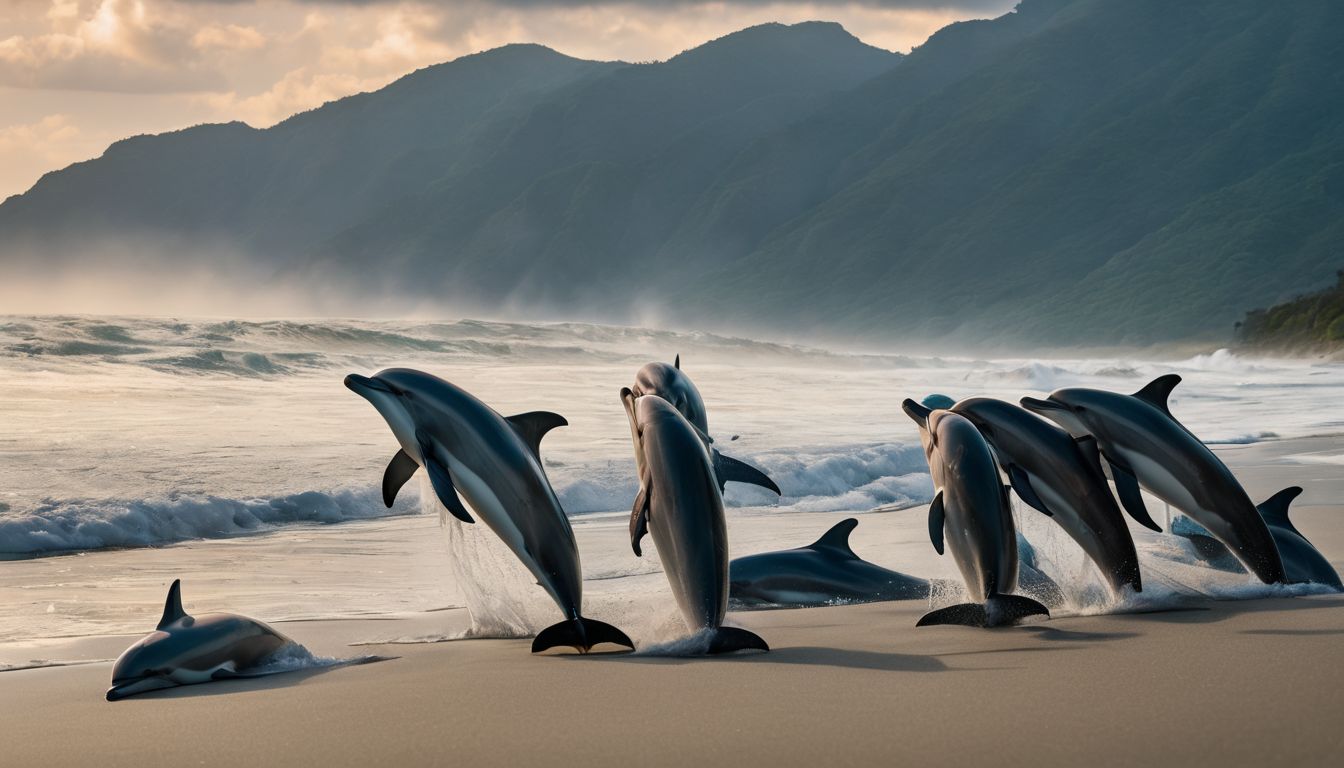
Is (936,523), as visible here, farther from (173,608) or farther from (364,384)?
(173,608)

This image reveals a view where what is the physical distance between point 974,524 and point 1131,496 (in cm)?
72

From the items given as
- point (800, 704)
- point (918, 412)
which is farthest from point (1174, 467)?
point (800, 704)

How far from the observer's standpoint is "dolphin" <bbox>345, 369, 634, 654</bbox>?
6.08m

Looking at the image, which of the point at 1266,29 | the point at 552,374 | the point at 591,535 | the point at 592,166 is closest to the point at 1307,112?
the point at 1266,29

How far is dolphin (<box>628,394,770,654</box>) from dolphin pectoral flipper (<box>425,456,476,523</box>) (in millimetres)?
779

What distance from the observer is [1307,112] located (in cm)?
14012

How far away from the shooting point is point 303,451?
1647 cm

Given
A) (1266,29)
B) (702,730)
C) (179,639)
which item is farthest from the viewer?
(1266,29)

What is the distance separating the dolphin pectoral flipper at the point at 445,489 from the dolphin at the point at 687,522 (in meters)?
0.78

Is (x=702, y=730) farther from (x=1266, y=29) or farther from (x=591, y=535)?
(x=1266, y=29)

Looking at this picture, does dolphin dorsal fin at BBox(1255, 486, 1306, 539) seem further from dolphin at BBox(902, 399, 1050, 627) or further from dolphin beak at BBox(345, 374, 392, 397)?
dolphin beak at BBox(345, 374, 392, 397)

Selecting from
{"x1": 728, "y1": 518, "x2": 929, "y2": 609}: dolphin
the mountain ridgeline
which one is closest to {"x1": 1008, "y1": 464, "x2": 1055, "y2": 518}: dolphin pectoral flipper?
{"x1": 728, "y1": 518, "x2": 929, "y2": 609}: dolphin

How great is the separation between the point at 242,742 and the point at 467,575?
2.96 meters

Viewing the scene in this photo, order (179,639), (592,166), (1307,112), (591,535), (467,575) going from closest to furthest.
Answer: (179,639) < (467,575) < (591,535) < (1307,112) < (592,166)
